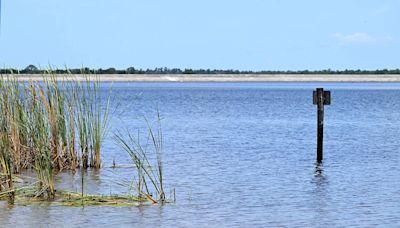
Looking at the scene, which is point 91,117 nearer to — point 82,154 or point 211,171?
point 82,154

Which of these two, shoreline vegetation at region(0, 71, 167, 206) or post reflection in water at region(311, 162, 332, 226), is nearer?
post reflection in water at region(311, 162, 332, 226)

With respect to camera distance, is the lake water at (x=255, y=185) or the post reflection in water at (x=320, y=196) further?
the post reflection in water at (x=320, y=196)

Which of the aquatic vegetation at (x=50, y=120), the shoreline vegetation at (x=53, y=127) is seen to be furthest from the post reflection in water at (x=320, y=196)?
the aquatic vegetation at (x=50, y=120)

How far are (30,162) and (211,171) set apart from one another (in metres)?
4.09

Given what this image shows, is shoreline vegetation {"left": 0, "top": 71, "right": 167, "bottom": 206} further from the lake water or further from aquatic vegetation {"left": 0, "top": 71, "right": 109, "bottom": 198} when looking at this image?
the lake water

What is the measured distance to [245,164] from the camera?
2078cm

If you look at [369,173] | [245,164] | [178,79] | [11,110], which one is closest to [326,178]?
[369,173]

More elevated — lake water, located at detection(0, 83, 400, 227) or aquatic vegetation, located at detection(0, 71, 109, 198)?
aquatic vegetation, located at detection(0, 71, 109, 198)

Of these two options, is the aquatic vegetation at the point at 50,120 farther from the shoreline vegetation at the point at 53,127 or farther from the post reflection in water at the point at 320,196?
the post reflection in water at the point at 320,196

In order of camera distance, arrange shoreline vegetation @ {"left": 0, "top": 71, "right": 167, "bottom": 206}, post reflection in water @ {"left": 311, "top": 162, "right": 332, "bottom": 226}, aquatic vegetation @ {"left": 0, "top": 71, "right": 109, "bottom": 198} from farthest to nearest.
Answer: aquatic vegetation @ {"left": 0, "top": 71, "right": 109, "bottom": 198}
shoreline vegetation @ {"left": 0, "top": 71, "right": 167, "bottom": 206}
post reflection in water @ {"left": 311, "top": 162, "right": 332, "bottom": 226}

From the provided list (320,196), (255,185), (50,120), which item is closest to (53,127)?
(50,120)

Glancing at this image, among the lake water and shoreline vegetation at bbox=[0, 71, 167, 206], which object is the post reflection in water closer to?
the lake water

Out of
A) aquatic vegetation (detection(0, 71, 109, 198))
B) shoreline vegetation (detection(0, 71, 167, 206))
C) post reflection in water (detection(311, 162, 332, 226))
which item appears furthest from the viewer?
aquatic vegetation (detection(0, 71, 109, 198))

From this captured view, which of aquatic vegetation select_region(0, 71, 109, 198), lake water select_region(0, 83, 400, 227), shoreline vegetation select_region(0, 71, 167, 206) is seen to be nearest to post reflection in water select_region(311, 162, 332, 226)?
lake water select_region(0, 83, 400, 227)
